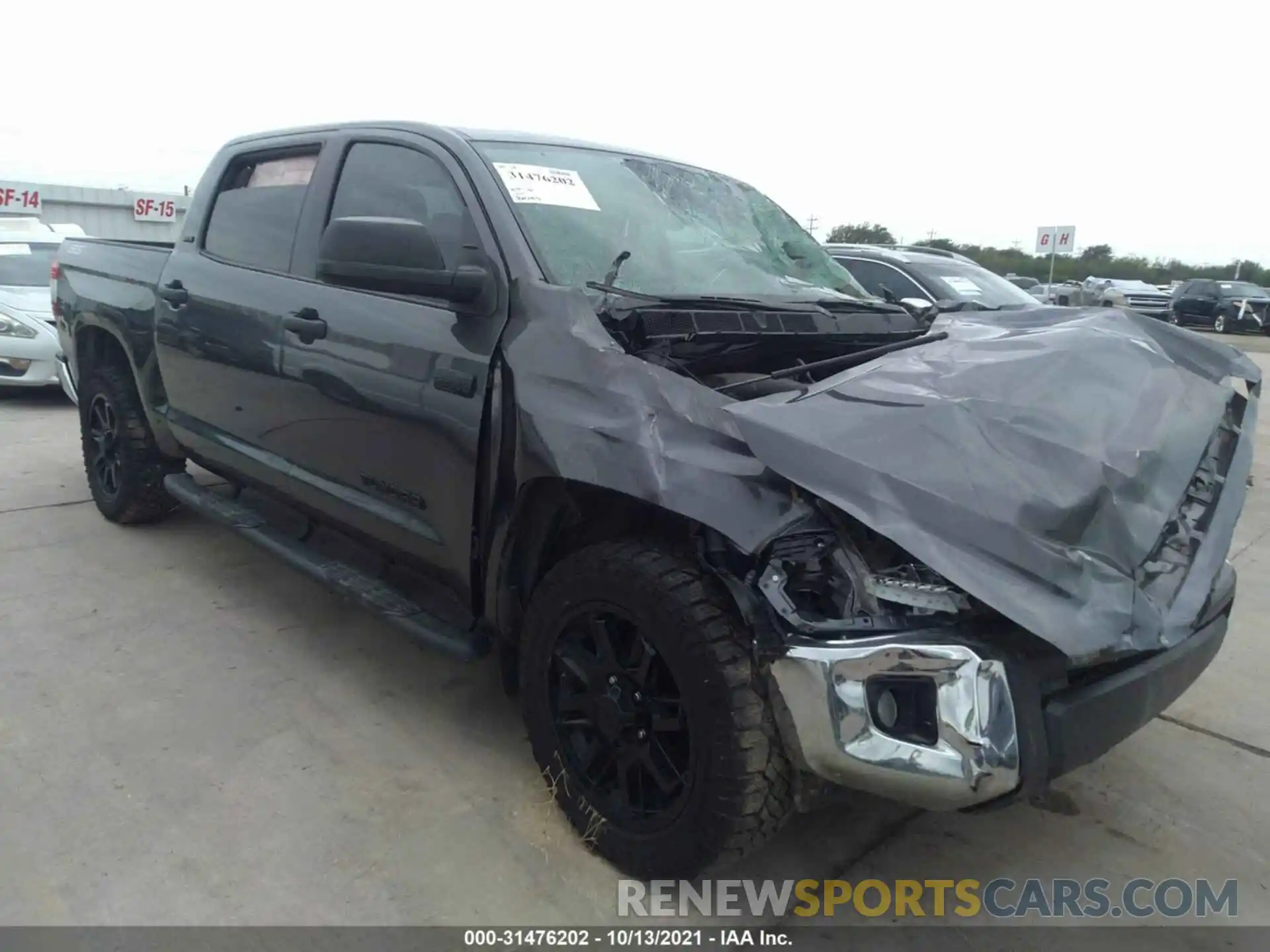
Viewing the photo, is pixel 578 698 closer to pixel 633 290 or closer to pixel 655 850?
pixel 655 850

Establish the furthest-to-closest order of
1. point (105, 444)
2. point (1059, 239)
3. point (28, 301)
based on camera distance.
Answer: point (1059, 239) < point (28, 301) < point (105, 444)

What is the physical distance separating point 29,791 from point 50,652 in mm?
1010

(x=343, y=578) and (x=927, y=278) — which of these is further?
(x=927, y=278)

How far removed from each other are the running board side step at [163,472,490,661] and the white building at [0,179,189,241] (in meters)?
24.0

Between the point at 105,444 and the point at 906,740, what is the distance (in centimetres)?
449

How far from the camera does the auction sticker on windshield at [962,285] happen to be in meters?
7.98

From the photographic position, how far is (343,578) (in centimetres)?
327

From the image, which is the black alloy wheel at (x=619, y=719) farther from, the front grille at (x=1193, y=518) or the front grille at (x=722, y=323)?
the front grille at (x=1193, y=518)

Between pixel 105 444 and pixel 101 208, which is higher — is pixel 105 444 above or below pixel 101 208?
below

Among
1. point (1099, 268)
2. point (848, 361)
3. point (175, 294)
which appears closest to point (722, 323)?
point (848, 361)

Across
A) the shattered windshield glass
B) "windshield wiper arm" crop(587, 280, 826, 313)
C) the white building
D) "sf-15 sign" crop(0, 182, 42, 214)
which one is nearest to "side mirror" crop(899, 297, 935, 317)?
the shattered windshield glass

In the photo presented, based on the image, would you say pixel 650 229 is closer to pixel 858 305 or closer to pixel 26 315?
pixel 858 305

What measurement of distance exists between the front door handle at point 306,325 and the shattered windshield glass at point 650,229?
2.66ft

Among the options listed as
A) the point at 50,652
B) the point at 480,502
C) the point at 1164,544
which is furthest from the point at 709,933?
the point at 50,652
